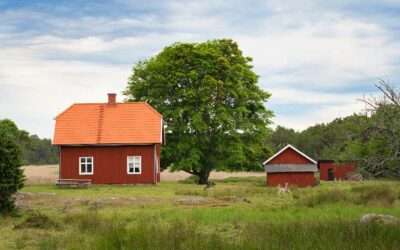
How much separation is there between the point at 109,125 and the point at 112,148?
6.60 ft

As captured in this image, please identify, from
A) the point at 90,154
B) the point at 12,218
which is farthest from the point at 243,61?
the point at 12,218

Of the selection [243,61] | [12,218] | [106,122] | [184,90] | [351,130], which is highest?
[243,61]

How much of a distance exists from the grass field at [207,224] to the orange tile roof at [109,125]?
1204 cm

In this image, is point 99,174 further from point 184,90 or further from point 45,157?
point 45,157

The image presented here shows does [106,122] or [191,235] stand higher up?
[106,122]

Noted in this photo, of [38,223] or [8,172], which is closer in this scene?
[38,223]

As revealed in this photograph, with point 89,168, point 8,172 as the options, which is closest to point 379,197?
point 8,172

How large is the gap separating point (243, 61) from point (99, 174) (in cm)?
1654

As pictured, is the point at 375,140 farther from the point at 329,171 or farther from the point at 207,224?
the point at 329,171

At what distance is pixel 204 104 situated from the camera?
4616 cm

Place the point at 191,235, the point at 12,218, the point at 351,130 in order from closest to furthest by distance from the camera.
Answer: the point at 191,235, the point at 351,130, the point at 12,218

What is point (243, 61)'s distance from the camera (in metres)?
49.3

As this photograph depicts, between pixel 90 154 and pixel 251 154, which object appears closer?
pixel 90 154

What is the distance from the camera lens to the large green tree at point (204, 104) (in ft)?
152
